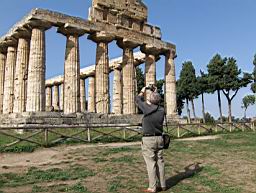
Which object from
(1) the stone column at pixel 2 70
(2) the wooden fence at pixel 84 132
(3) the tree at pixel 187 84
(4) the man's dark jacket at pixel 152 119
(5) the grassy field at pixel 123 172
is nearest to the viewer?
(4) the man's dark jacket at pixel 152 119

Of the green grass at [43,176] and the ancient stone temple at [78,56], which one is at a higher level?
the ancient stone temple at [78,56]

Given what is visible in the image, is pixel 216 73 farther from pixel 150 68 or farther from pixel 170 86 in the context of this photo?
pixel 150 68

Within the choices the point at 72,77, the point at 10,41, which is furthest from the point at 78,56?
the point at 10,41

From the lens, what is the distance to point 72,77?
29.4m

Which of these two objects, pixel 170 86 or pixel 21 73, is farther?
pixel 170 86

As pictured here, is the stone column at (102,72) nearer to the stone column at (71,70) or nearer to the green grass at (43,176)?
the stone column at (71,70)

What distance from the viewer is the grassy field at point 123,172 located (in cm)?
870

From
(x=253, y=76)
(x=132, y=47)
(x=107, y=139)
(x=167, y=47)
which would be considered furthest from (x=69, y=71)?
(x=253, y=76)

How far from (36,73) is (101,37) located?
7660mm

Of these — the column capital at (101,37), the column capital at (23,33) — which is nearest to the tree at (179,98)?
the column capital at (101,37)

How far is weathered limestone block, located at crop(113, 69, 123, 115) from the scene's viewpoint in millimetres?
35562

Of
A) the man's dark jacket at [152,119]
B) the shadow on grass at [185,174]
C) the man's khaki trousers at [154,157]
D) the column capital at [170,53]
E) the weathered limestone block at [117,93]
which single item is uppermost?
the column capital at [170,53]

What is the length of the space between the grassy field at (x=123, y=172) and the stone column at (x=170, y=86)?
72.5 feet

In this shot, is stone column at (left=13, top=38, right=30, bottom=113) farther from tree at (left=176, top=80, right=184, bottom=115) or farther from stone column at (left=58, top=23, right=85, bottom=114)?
tree at (left=176, top=80, right=184, bottom=115)
